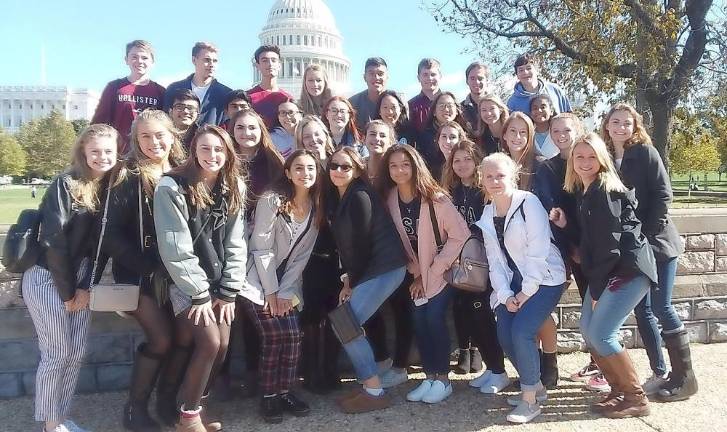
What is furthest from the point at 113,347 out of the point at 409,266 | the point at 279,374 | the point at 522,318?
the point at 522,318

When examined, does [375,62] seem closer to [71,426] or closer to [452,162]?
[452,162]

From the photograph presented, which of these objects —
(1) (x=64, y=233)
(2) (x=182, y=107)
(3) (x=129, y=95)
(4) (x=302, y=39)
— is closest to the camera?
(1) (x=64, y=233)

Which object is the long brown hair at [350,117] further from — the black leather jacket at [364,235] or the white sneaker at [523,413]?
the white sneaker at [523,413]

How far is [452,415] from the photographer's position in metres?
3.90

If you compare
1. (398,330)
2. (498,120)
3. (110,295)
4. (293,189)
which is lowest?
(398,330)

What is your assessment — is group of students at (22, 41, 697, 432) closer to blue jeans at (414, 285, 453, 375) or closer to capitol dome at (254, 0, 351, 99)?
blue jeans at (414, 285, 453, 375)

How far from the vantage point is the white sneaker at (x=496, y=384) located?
4.23 m

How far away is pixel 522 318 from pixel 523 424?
681 mm

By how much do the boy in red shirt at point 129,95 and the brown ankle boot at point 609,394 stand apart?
4.13m

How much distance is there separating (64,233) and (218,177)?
0.94 metres

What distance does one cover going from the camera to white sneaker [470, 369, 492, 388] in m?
4.31

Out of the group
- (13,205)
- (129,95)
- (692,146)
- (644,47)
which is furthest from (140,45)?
(13,205)

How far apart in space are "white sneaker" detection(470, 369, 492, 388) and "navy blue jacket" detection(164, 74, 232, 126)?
10.3 ft

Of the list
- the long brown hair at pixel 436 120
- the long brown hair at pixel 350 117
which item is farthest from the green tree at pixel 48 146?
the long brown hair at pixel 436 120
